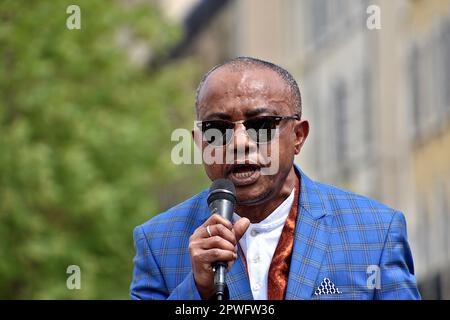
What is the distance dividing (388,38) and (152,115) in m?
11.8

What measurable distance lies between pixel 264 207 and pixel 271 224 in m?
0.09

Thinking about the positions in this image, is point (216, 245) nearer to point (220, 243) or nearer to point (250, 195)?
point (220, 243)

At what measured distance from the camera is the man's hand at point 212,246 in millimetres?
6191

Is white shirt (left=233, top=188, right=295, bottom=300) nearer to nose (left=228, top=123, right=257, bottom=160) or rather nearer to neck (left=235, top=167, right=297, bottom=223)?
neck (left=235, top=167, right=297, bottom=223)

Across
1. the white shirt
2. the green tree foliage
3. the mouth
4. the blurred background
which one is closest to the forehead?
the mouth

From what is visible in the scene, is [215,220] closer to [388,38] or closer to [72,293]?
[72,293]

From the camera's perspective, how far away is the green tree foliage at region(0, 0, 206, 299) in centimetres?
2531

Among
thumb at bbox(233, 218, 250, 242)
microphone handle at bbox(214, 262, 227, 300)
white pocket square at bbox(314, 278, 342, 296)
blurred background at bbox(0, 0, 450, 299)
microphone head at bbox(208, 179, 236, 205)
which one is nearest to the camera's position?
microphone handle at bbox(214, 262, 227, 300)

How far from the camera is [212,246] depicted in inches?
245

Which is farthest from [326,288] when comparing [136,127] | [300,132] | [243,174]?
[136,127]

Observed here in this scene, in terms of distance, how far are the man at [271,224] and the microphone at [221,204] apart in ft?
0.53

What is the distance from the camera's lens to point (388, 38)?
133ft

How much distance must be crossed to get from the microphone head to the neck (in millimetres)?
343

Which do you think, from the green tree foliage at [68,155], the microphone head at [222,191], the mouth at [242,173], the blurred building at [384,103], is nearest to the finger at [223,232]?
the microphone head at [222,191]
